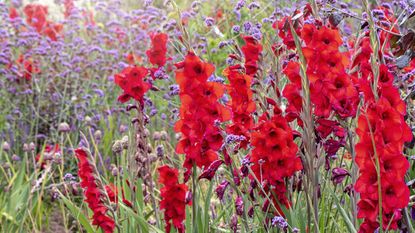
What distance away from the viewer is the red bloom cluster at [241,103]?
7.80ft

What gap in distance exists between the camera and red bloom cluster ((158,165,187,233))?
2572 mm

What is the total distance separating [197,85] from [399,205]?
2.36 feet

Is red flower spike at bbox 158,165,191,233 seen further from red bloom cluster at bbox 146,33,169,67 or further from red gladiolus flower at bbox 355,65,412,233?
red gladiolus flower at bbox 355,65,412,233

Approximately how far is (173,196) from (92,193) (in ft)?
1.05

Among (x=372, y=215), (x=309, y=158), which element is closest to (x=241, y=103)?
→ (x=309, y=158)

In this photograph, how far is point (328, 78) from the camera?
83.0 inches

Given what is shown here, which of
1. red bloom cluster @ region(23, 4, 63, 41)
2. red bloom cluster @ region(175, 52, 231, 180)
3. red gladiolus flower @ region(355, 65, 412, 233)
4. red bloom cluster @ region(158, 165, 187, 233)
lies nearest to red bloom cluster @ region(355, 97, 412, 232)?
red gladiolus flower @ region(355, 65, 412, 233)

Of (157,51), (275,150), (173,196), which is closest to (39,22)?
(157,51)

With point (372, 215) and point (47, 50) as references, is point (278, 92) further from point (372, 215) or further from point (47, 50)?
point (47, 50)

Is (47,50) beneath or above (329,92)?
above

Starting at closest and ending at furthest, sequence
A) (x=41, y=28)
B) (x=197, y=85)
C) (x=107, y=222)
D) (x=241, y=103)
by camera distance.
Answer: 1. (x=197, y=85)
2. (x=241, y=103)
3. (x=107, y=222)
4. (x=41, y=28)

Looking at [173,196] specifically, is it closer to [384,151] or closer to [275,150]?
[275,150]

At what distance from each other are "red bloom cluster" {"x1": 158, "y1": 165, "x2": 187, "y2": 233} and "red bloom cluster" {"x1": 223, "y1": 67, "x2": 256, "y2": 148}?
28 cm

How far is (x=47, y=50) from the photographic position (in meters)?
5.50
